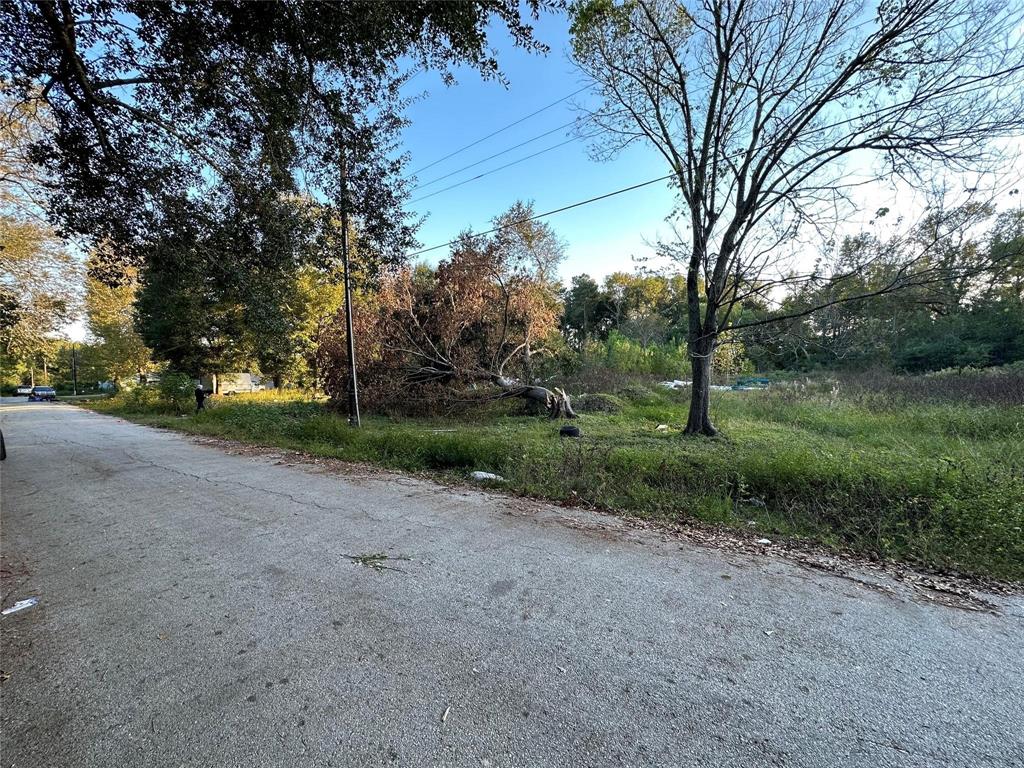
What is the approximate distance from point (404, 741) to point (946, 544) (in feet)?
14.6

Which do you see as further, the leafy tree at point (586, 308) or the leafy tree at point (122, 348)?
the leafy tree at point (586, 308)

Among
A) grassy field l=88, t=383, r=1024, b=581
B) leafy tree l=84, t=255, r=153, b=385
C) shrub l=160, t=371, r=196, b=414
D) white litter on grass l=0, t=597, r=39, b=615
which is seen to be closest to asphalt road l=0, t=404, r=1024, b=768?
white litter on grass l=0, t=597, r=39, b=615

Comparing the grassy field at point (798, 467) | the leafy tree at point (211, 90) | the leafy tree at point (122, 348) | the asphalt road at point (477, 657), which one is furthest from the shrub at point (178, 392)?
the asphalt road at point (477, 657)

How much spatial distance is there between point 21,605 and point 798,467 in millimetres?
7080

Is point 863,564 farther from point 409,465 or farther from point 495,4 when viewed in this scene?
point 495,4

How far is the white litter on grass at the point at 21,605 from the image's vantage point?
2713 millimetres

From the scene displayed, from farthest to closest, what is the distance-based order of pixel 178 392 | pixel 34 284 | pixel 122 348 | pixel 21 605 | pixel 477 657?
pixel 122 348, pixel 178 392, pixel 34 284, pixel 21 605, pixel 477 657

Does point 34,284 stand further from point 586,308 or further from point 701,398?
point 586,308

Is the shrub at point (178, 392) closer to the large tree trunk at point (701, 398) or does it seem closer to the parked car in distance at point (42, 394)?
the large tree trunk at point (701, 398)

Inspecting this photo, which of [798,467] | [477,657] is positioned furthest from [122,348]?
[798,467]

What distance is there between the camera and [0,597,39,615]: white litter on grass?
8.90 ft

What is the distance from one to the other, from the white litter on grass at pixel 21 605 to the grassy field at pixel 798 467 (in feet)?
13.8

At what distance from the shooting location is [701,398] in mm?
9555

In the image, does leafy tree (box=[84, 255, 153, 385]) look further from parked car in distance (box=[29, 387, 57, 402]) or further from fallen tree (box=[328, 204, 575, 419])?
fallen tree (box=[328, 204, 575, 419])
